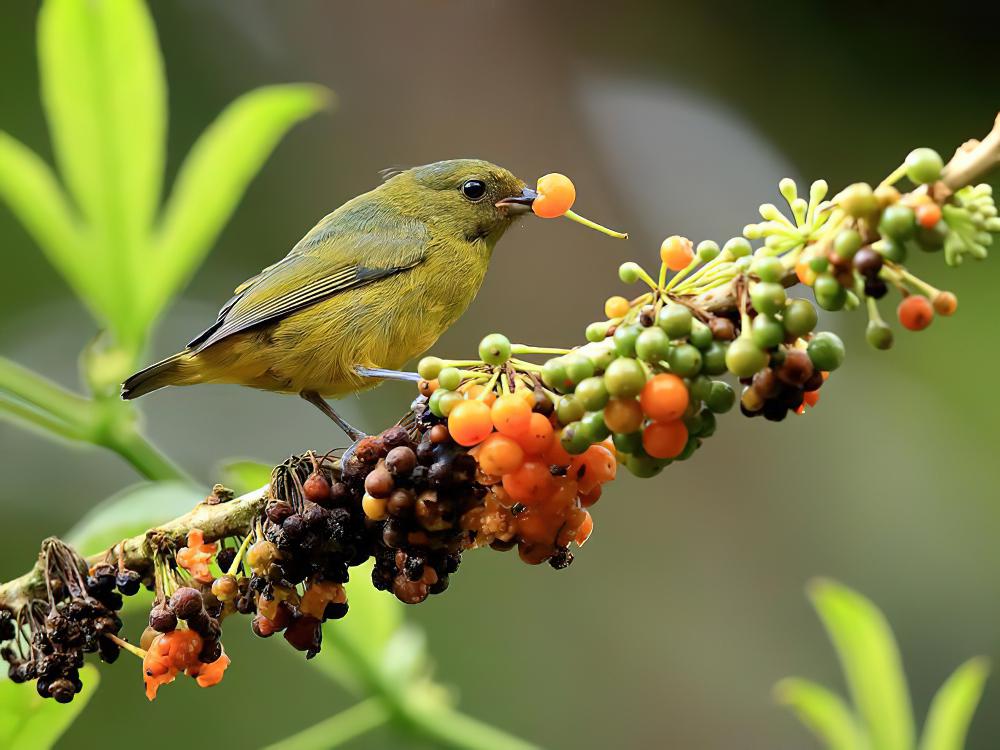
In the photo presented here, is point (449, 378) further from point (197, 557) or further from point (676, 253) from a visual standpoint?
point (197, 557)

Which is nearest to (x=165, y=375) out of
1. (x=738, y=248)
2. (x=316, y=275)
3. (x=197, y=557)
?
(x=316, y=275)

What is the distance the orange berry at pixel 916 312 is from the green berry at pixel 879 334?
0.02 meters

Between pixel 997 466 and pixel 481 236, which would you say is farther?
pixel 997 466

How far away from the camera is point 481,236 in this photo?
3020mm

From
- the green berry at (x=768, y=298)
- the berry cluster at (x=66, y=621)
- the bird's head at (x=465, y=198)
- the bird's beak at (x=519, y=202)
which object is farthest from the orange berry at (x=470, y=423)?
the bird's head at (x=465, y=198)

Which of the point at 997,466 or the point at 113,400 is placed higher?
the point at 113,400

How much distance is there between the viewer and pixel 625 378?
1172mm

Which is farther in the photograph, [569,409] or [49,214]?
[49,214]

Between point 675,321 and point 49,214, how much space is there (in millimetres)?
1593

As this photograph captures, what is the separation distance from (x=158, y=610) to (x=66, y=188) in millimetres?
1363

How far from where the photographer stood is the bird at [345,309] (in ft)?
8.34

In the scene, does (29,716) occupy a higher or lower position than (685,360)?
lower

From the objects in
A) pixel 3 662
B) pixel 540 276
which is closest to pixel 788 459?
pixel 540 276

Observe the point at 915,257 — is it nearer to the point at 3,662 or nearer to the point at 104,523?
the point at 104,523
